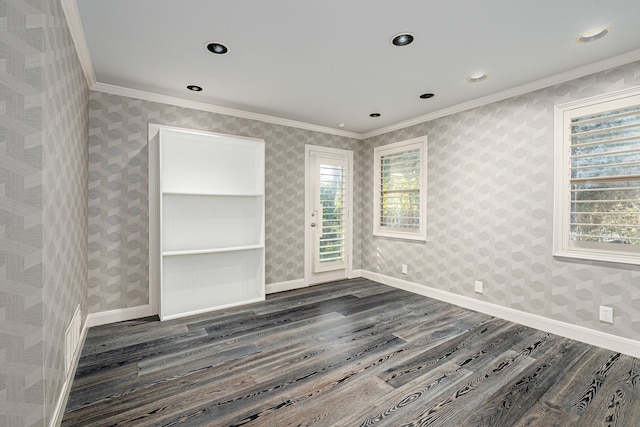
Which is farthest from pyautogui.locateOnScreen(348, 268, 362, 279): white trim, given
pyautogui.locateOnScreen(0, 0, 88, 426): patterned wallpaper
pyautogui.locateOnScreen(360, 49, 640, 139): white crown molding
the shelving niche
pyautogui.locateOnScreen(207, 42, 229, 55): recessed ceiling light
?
pyautogui.locateOnScreen(0, 0, 88, 426): patterned wallpaper

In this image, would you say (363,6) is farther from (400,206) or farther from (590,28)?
(400,206)

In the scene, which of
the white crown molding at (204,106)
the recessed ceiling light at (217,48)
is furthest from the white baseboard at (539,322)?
the recessed ceiling light at (217,48)

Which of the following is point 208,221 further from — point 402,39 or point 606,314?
point 606,314

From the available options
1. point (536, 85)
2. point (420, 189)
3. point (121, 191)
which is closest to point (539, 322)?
point (420, 189)

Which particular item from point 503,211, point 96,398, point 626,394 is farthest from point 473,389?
point 96,398

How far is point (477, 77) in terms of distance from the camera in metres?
2.86

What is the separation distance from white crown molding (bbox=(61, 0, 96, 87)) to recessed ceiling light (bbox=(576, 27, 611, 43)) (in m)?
3.45

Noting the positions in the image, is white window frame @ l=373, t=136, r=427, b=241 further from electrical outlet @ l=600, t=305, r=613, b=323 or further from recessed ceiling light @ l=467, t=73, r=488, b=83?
electrical outlet @ l=600, t=305, r=613, b=323

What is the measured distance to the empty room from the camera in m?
1.68

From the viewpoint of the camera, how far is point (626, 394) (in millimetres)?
1925

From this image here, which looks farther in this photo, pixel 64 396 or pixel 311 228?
pixel 311 228

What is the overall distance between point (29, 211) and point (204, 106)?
8.44 feet

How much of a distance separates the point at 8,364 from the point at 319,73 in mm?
2808

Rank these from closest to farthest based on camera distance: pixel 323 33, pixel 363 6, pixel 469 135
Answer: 1. pixel 363 6
2. pixel 323 33
3. pixel 469 135
